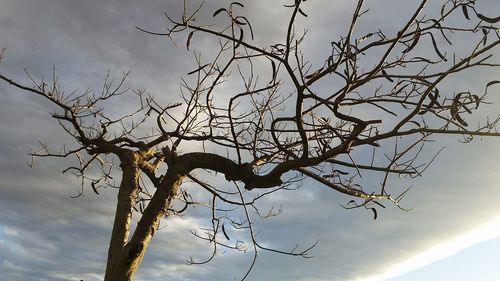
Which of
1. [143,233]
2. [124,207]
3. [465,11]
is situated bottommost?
[143,233]

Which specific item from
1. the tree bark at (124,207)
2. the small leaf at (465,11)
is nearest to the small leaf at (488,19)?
the small leaf at (465,11)

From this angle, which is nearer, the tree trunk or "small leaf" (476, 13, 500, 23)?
"small leaf" (476, 13, 500, 23)

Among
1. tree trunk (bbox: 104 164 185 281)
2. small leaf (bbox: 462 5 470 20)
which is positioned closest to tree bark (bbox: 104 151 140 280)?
tree trunk (bbox: 104 164 185 281)

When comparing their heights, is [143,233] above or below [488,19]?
below

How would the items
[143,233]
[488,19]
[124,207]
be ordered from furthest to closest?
[124,207], [143,233], [488,19]

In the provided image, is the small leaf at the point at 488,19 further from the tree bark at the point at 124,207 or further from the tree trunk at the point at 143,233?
the tree bark at the point at 124,207

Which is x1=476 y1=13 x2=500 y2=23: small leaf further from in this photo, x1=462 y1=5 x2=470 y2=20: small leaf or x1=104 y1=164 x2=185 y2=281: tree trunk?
x1=104 y1=164 x2=185 y2=281: tree trunk

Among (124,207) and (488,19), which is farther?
(124,207)

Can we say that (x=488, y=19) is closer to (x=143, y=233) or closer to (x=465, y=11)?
(x=465, y=11)

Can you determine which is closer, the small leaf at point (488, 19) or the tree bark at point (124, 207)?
the small leaf at point (488, 19)

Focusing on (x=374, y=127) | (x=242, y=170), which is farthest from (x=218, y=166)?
(x=374, y=127)

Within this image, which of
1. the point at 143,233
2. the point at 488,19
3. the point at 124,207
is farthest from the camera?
the point at 124,207

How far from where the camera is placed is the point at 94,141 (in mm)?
5000

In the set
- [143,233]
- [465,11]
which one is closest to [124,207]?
[143,233]
